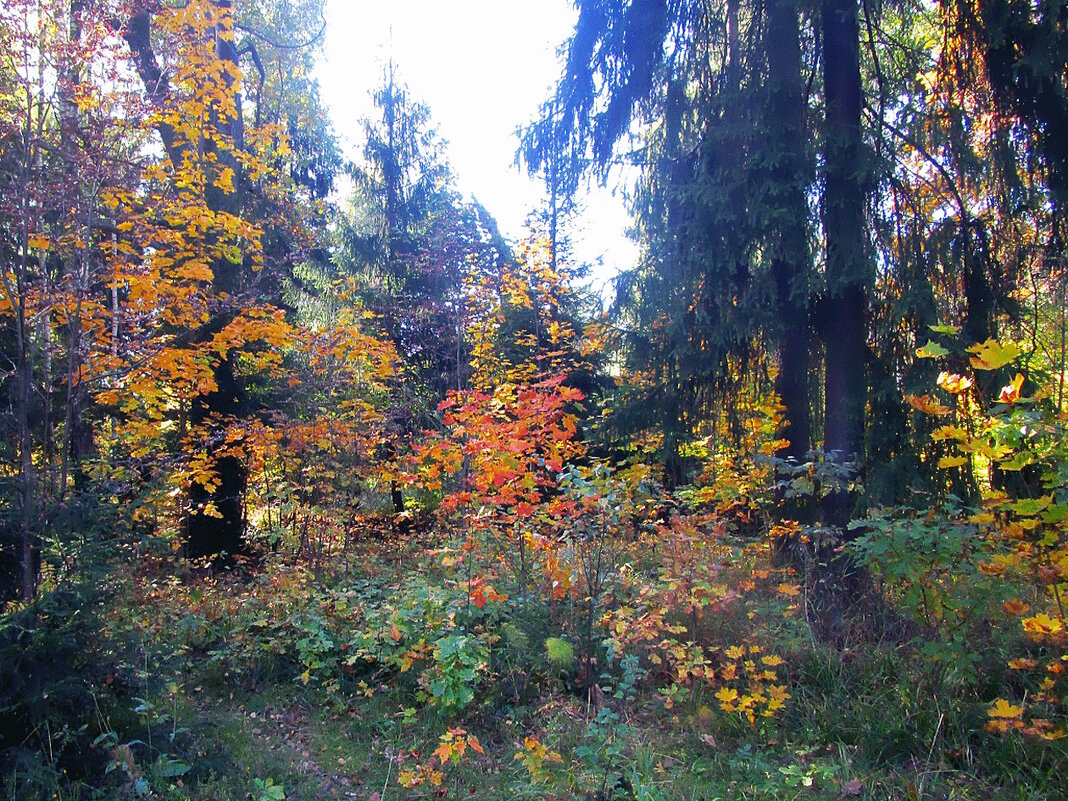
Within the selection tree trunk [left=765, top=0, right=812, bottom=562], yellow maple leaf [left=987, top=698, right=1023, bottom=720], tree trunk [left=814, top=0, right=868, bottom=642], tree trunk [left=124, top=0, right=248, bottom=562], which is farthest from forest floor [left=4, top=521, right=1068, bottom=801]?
tree trunk [left=124, top=0, right=248, bottom=562]

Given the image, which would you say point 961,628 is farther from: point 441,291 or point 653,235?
point 441,291

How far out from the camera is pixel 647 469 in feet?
16.9

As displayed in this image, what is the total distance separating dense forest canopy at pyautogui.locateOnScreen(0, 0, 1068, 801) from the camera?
3086mm

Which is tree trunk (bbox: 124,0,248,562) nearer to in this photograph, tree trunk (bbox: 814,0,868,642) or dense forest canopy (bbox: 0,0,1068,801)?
dense forest canopy (bbox: 0,0,1068,801)

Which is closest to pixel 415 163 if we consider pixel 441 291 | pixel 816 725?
pixel 441 291

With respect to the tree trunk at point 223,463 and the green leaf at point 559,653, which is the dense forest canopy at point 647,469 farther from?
the tree trunk at point 223,463

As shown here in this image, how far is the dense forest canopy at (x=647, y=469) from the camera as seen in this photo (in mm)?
3086

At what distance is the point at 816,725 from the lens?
3.32m

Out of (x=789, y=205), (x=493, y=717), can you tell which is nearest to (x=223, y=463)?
(x=493, y=717)

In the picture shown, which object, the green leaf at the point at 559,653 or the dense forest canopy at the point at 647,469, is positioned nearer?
the dense forest canopy at the point at 647,469

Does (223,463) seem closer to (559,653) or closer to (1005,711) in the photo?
(559,653)

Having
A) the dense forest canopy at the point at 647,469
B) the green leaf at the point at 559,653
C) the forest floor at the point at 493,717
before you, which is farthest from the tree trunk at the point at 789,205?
the green leaf at the point at 559,653

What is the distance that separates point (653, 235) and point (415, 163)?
32.1ft

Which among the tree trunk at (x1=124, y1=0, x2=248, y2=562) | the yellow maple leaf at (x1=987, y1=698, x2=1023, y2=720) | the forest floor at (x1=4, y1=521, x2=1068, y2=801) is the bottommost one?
the forest floor at (x1=4, y1=521, x2=1068, y2=801)
